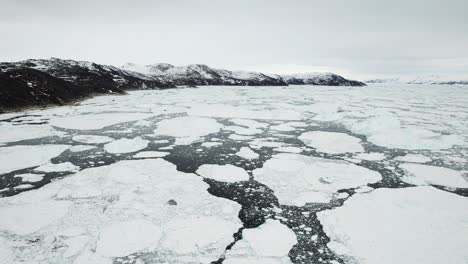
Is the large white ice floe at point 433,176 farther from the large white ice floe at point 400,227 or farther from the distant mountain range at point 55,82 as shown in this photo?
the distant mountain range at point 55,82

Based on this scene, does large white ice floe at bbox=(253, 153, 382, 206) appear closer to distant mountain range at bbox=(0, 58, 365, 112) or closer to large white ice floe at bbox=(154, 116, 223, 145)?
large white ice floe at bbox=(154, 116, 223, 145)

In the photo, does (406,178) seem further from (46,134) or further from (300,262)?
(46,134)

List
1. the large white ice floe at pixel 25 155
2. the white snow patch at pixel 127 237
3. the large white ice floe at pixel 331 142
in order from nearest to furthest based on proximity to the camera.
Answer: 1. the white snow patch at pixel 127 237
2. the large white ice floe at pixel 25 155
3. the large white ice floe at pixel 331 142

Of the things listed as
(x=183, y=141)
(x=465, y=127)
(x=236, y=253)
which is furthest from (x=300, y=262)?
(x=465, y=127)

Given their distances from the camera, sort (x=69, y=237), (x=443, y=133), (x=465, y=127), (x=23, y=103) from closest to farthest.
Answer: (x=69, y=237), (x=443, y=133), (x=465, y=127), (x=23, y=103)

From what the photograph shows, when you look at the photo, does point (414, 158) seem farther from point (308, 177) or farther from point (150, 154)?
point (150, 154)

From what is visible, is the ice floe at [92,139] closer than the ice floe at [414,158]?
No

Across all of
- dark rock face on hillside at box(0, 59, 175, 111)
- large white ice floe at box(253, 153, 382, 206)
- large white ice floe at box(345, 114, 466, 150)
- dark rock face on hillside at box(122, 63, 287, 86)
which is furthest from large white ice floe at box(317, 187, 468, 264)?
dark rock face on hillside at box(122, 63, 287, 86)

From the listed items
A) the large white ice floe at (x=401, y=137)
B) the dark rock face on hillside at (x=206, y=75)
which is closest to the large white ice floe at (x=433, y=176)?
the large white ice floe at (x=401, y=137)
